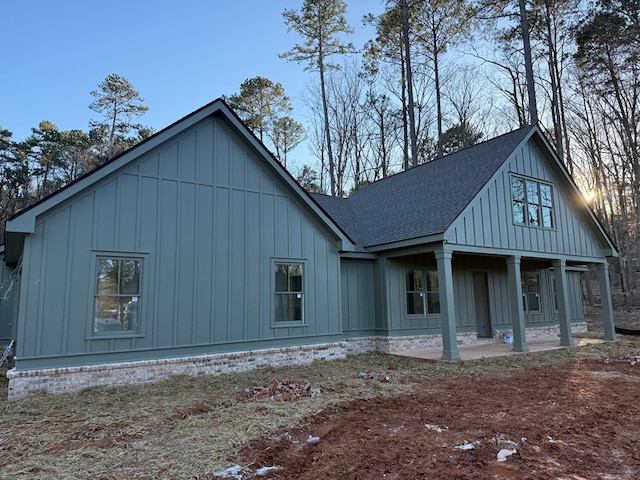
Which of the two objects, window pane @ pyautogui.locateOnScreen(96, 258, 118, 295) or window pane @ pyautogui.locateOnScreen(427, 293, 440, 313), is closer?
window pane @ pyautogui.locateOnScreen(96, 258, 118, 295)

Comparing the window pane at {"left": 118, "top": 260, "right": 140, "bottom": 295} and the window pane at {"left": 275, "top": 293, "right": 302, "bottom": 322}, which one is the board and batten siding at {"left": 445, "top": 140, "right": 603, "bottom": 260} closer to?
the window pane at {"left": 275, "top": 293, "right": 302, "bottom": 322}

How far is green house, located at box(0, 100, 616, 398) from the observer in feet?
23.8

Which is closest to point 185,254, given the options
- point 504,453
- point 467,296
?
point 504,453

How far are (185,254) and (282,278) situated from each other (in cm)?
230

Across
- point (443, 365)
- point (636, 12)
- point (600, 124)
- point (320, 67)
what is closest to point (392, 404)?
point (443, 365)

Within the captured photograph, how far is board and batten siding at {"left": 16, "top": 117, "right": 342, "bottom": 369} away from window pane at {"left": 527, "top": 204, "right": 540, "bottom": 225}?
6.19 metres

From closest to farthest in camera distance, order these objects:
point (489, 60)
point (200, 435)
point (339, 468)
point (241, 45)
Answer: point (339, 468), point (200, 435), point (241, 45), point (489, 60)

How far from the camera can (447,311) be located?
9.86m

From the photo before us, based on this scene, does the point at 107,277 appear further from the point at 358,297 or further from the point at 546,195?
the point at 546,195

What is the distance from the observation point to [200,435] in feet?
15.5

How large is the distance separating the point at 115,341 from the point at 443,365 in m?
6.72

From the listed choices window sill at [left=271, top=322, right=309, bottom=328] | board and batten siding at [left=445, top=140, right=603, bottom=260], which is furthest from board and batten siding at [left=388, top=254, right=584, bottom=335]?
window sill at [left=271, top=322, right=309, bottom=328]

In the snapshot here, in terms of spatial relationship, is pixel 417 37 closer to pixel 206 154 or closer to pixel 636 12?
pixel 636 12

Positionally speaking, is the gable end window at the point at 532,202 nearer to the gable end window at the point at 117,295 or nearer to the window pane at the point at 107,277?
the gable end window at the point at 117,295
